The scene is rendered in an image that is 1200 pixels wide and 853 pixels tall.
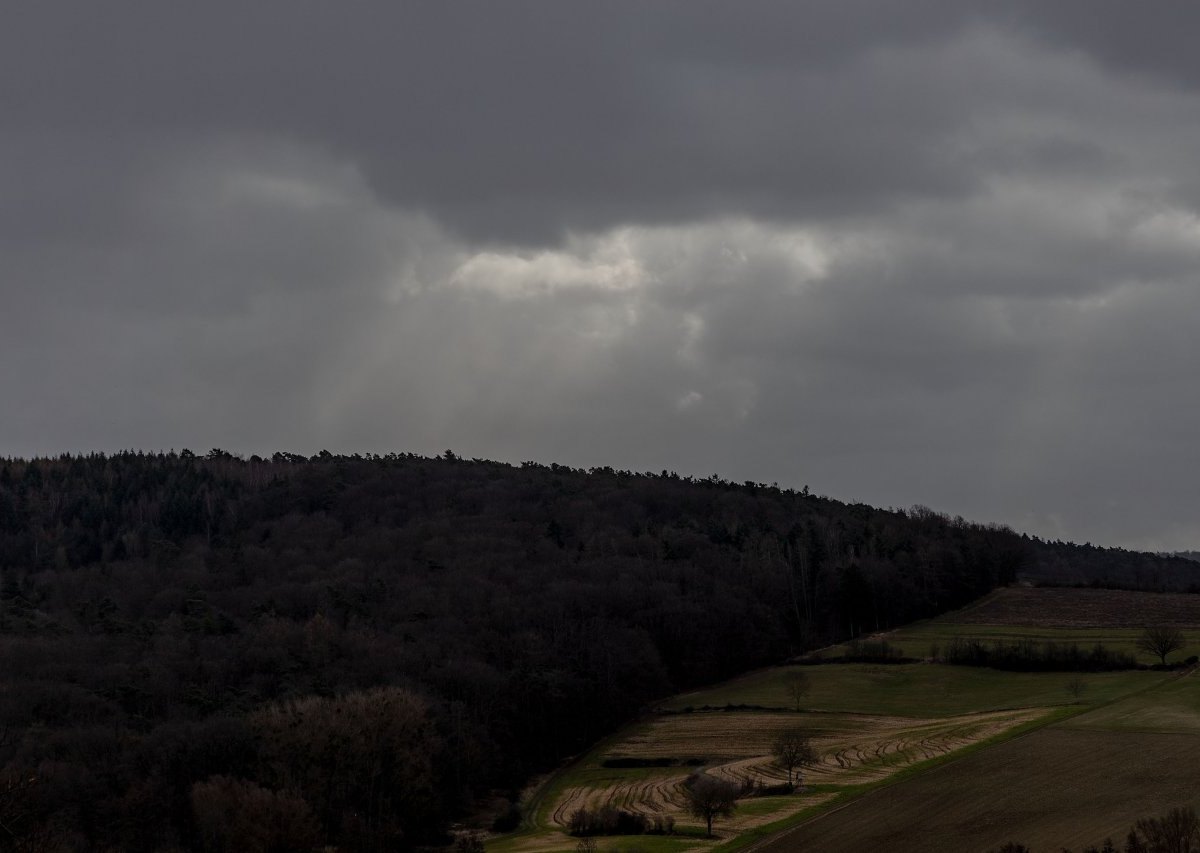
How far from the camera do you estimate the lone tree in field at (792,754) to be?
3300 inches

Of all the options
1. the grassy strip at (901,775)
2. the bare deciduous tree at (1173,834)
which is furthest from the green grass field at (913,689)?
the bare deciduous tree at (1173,834)

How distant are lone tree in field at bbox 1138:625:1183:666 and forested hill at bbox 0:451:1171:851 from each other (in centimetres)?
4167

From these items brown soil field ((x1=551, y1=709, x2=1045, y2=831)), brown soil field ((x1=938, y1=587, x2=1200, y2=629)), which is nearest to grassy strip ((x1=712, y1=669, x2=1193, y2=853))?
brown soil field ((x1=551, y1=709, x2=1045, y2=831))

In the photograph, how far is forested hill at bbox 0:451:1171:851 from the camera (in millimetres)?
80750

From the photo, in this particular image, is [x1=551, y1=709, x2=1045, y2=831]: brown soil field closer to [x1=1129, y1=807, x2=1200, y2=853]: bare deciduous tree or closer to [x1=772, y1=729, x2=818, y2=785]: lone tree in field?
[x1=772, y1=729, x2=818, y2=785]: lone tree in field

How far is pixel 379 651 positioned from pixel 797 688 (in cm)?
3843

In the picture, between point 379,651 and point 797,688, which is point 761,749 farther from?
point 379,651

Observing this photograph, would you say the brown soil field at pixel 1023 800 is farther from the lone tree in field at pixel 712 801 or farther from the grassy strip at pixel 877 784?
the lone tree in field at pixel 712 801

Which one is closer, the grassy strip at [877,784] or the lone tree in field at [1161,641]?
the grassy strip at [877,784]

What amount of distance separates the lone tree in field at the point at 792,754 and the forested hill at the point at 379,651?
23.7m

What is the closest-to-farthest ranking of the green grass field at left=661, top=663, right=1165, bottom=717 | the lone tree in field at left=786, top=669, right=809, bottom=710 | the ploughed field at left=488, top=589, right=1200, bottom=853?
1. the ploughed field at left=488, top=589, right=1200, bottom=853
2. the green grass field at left=661, top=663, right=1165, bottom=717
3. the lone tree in field at left=786, top=669, right=809, bottom=710

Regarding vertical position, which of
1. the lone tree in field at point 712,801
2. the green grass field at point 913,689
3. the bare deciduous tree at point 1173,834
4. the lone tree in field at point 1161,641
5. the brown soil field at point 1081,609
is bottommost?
Answer: the lone tree in field at point 712,801

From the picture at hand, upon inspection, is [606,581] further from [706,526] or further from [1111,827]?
[1111,827]

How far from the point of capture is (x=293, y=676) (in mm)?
107062
